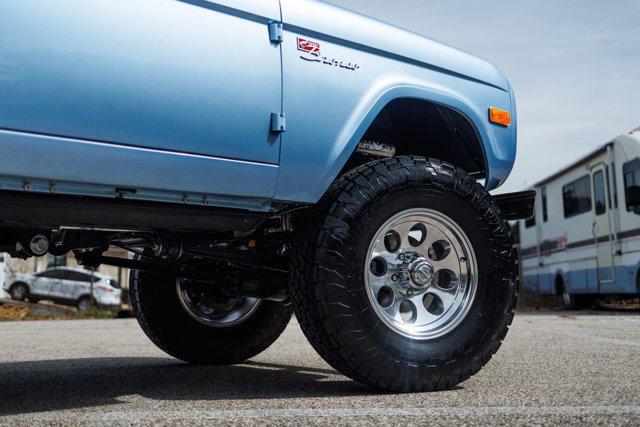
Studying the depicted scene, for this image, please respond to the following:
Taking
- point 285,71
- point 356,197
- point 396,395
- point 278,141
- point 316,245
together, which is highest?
point 285,71

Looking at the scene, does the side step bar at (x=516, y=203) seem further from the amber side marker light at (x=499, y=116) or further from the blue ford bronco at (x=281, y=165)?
the amber side marker light at (x=499, y=116)

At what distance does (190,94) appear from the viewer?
2.80 meters

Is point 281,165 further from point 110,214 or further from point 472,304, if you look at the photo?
point 472,304

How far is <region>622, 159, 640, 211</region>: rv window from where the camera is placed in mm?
12211

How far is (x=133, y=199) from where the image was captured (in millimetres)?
2812

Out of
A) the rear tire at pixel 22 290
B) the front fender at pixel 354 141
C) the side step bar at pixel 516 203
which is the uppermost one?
the front fender at pixel 354 141

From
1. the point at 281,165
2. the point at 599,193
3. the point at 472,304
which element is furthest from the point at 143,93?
the point at 599,193

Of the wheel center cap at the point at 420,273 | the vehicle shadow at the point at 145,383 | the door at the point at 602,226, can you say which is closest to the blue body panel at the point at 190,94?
the wheel center cap at the point at 420,273

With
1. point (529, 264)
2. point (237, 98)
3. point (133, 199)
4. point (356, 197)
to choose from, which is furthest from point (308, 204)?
point (529, 264)

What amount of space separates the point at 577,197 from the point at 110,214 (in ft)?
→ 44.3

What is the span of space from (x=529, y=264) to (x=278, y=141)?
16598 millimetres

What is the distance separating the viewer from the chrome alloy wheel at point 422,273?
3.27 m

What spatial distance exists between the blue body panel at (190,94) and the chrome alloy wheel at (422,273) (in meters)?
0.43

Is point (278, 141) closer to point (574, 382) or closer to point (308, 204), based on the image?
point (308, 204)
